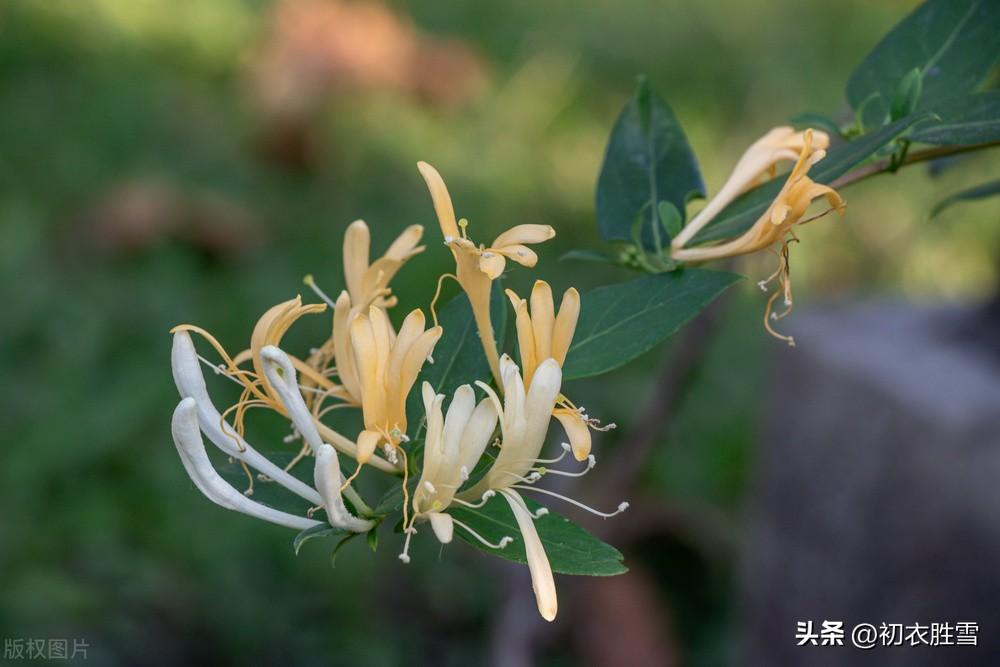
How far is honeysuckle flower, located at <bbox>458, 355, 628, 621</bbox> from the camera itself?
0.31 metres

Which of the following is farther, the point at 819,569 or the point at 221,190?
the point at 221,190

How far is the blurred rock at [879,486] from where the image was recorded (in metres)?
1.00

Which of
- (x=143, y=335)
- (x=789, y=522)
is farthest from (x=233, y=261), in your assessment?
(x=789, y=522)

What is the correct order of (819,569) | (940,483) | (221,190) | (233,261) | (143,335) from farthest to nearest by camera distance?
1. (221,190)
2. (233,261)
3. (143,335)
4. (819,569)
5. (940,483)

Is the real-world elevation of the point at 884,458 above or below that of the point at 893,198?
below

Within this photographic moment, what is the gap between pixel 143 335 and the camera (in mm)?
1636

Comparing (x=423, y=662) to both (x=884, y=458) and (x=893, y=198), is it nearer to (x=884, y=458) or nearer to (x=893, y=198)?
(x=884, y=458)

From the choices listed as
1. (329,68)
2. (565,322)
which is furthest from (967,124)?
Result: (329,68)

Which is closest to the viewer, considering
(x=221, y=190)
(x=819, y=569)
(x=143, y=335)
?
(x=819, y=569)

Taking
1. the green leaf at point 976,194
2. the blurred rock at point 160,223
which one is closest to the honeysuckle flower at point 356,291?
the green leaf at point 976,194

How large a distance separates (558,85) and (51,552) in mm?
1542

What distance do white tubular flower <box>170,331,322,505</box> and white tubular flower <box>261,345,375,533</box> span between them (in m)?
0.02

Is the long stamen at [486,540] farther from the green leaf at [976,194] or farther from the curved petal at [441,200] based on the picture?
the green leaf at [976,194]

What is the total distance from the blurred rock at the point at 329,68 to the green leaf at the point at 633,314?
1892mm
